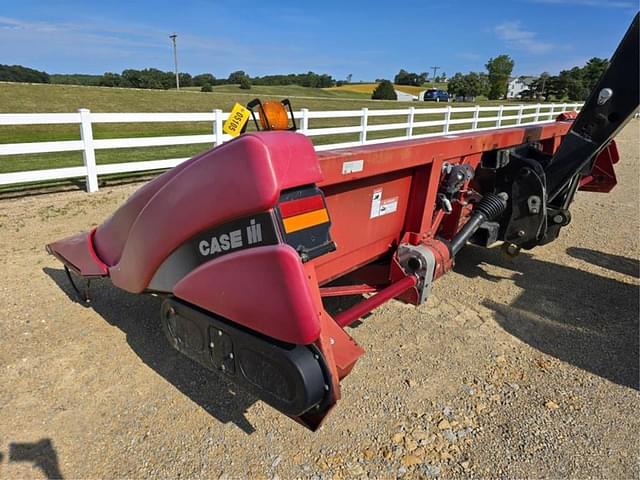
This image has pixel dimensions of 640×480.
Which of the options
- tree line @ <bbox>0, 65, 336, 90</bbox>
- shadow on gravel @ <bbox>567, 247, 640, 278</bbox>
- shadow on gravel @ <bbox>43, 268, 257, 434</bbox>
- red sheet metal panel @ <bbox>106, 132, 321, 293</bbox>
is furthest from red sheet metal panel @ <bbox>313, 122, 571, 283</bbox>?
tree line @ <bbox>0, 65, 336, 90</bbox>

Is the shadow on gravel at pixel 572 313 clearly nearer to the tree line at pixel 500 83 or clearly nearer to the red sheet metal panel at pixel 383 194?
the red sheet metal panel at pixel 383 194

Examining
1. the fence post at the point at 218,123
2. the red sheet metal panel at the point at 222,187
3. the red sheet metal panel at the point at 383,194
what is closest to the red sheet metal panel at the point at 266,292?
the red sheet metal panel at the point at 222,187

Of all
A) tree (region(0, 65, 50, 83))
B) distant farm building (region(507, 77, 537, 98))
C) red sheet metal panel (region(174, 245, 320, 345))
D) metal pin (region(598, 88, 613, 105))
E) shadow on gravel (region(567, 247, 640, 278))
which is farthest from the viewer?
distant farm building (region(507, 77, 537, 98))

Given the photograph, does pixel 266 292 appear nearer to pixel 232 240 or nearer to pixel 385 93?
pixel 232 240

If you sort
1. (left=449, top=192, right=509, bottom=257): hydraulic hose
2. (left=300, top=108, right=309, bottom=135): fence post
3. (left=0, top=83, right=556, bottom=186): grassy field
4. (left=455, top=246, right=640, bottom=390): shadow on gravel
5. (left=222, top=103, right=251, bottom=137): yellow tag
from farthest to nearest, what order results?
(left=0, top=83, right=556, bottom=186): grassy field, (left=300, top=108, right=309, bottom=135): fence post, (left=449, top=192, right=509, bottom=257): hydraulic hose, (left=455, top=246, right=640, bottom=390): shadow on gravel, (left=222, top=103, right=251, bottom=137): yellow tag

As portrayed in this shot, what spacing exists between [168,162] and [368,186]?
6.16 meters

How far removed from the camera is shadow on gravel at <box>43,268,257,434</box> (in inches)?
94.2

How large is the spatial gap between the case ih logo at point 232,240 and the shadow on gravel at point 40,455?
1.14 m

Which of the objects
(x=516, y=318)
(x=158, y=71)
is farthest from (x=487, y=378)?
Answer: (x=158, y=71)

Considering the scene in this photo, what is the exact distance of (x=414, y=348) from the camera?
2.97 m

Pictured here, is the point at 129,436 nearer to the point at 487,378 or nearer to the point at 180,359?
the point at 180,359

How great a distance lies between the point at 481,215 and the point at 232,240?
81.3 inches

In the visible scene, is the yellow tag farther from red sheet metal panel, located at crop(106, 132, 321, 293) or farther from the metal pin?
the metal pin

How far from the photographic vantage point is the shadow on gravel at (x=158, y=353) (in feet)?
7.85
